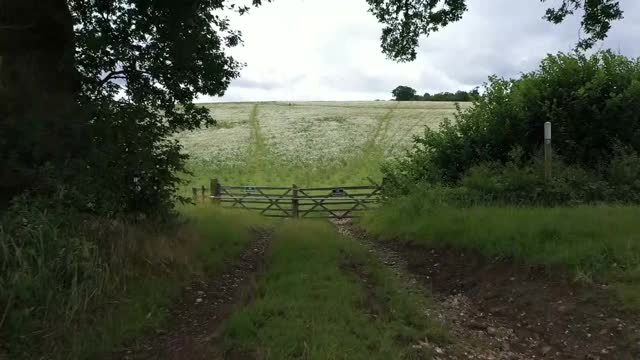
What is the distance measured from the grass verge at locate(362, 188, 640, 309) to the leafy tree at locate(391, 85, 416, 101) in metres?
116

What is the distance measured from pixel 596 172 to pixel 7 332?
12.8 metres

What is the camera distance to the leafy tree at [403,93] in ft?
413

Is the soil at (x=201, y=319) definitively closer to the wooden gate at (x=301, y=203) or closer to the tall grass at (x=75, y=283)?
the tall grass at (x=75, y=283)

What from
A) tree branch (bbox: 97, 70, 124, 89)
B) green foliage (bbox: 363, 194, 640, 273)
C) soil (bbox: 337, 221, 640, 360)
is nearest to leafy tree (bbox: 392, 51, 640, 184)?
green foliage (bbox: 363, 194, 640, 273)

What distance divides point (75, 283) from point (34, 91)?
446 centimetres

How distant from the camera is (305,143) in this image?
157ft

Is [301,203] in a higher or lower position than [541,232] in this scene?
lower

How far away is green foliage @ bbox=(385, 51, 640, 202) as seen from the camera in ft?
41.0

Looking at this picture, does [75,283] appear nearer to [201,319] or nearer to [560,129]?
[201,319]

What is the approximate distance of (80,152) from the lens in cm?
779

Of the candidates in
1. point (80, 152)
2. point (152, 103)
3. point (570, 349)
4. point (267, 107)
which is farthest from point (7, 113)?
point (267, 107)

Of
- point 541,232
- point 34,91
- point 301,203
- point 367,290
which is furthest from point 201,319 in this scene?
point 301,203

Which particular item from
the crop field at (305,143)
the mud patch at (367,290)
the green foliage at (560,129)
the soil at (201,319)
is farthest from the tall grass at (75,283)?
the crop field at (305,143)

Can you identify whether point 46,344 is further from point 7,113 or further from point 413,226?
point 413,226
